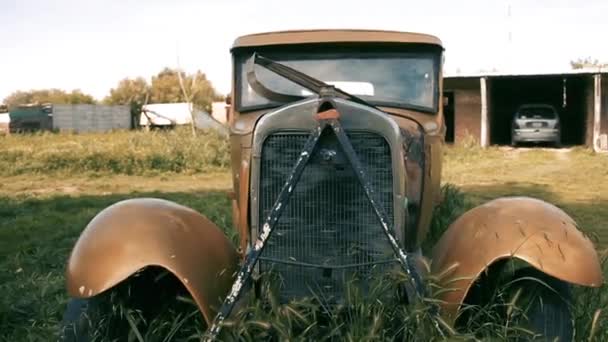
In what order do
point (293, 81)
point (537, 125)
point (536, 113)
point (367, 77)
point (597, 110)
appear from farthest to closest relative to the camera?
point (536, 113)
point (537, 125)
point (597, 110)
point (367, 77)
point (293, 81)

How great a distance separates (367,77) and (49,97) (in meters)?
86.6

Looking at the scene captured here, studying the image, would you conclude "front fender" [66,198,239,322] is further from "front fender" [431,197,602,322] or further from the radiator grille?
"front fender" [431,197,602,322]

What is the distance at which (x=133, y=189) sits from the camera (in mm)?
14859

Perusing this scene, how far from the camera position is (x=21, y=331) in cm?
456

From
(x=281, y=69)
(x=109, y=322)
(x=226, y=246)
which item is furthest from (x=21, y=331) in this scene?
(x=281, y=69)

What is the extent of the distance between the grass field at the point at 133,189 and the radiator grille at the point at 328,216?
399 mm

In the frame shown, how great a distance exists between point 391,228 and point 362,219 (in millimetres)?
195

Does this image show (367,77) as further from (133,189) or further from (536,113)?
(536,113)

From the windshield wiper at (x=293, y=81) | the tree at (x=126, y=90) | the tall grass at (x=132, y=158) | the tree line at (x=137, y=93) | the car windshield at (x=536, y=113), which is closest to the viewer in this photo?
the windshield wiper at (x=293, y=81)

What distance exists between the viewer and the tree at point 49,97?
260 ft

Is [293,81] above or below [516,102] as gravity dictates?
below

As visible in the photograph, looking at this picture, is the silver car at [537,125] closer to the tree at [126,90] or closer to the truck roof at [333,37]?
the truck roof at [333,37]

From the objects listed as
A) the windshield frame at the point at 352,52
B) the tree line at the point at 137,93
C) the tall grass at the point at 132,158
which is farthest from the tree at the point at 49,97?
the windshield frame at the point at 352,52

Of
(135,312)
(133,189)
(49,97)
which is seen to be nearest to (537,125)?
(133,189)
